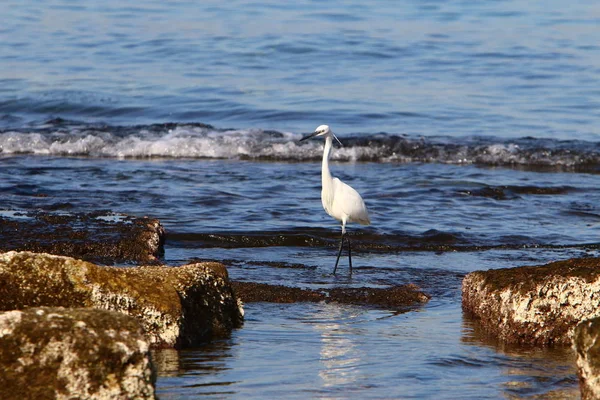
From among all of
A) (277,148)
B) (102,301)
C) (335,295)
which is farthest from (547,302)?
(277,148)

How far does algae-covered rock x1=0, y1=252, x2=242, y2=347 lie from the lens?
409 centimetres

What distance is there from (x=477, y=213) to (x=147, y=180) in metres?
3.84

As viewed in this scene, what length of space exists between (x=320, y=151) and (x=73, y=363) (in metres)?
11.1

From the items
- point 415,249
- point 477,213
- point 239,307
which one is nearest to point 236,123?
point 477,213

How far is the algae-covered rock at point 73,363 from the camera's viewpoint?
10.2ft

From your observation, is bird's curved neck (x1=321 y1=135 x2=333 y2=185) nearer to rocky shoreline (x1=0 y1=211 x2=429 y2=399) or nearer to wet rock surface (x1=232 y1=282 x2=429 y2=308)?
rocky shoreline (x1=0 y1=211 x2=429 y2=399)

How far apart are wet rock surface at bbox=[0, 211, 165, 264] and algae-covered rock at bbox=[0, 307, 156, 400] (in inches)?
124

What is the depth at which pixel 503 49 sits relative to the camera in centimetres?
2045

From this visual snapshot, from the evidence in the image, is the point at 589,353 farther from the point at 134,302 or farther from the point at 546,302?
the point at 134,302

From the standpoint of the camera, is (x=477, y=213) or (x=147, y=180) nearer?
(x=477, y=213)

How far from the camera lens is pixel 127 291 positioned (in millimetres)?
4238

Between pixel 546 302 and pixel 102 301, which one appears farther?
pixel 546 302

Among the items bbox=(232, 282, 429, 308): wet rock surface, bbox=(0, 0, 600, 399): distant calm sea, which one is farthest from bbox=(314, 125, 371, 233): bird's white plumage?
bbox=(232, 282, 429, 308): wet rock surface

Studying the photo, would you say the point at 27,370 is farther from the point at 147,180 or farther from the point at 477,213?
the point at 147,180
